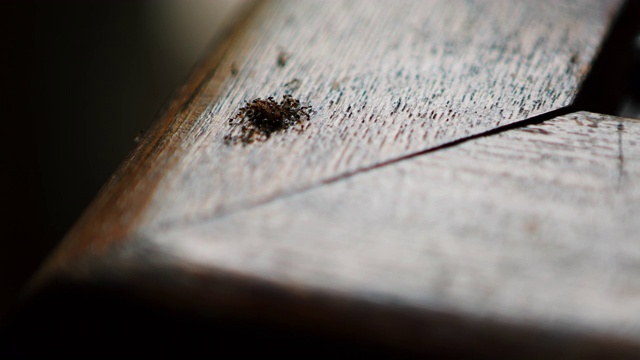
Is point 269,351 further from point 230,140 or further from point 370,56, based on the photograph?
point 370,56

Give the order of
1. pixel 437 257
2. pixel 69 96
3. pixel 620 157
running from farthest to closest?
pixel 69 96 < pixel 620 157 < pixel 437 257

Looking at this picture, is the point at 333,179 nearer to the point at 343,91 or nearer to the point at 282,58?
the point at 343,91

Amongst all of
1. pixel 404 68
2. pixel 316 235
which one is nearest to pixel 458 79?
pixel 404 68

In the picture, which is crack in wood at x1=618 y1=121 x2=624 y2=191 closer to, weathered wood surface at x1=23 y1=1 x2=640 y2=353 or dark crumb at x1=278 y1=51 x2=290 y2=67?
weathered wood surface at x1=23 y1=1 x2=640 y2=353

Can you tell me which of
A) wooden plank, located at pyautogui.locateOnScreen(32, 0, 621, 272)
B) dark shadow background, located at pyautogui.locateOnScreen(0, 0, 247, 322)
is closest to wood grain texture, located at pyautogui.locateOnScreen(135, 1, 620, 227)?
wooden plank, located at pyautogui.locateOnScreen(32, 0, 621, 272)

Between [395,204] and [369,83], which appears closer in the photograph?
[395,204]

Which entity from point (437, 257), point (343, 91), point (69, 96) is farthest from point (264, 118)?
point (69, 96)
